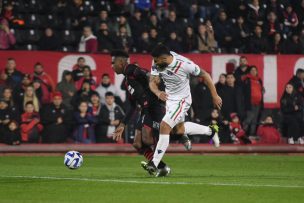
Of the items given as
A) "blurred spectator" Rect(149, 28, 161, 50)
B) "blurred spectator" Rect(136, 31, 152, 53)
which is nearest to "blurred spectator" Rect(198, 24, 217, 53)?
"blurred spectator" Rect(149, 28, 161, 50)

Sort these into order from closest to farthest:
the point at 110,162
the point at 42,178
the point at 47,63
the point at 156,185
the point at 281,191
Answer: the point at 281,191 < the point at 156,185 < the point at 42,178 < the point at 110,162 < the point at 47,63

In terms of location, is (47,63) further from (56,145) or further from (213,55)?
(213,55)

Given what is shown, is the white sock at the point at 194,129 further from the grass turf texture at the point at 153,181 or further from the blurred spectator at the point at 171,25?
the blurred spectator at the point at 171,25

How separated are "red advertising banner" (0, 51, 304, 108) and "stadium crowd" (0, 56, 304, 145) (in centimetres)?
23

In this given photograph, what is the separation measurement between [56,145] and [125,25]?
199 inches

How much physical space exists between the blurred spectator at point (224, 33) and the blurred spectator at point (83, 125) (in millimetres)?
5642

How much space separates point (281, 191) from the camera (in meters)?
11.8

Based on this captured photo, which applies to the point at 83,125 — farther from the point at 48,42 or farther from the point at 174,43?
the point at 174,43

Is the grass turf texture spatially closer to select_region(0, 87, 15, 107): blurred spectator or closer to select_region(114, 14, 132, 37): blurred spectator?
select_region(0, 87, 15, 107): blurred spectator

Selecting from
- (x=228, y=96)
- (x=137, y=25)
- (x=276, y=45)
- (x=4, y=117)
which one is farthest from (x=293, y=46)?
(x=4, y=117)

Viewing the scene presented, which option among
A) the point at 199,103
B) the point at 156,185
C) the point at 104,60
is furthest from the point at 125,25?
the point at 156,185

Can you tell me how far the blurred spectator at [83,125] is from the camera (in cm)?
2297

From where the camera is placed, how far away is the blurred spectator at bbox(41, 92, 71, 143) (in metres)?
22.7

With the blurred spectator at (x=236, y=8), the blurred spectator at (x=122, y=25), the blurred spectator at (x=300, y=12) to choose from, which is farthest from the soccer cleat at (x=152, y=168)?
the blurred spectator at (x=300, y=12)
